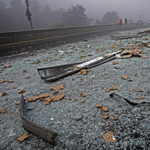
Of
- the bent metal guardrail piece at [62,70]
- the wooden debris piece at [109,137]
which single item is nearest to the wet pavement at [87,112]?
the wooden debris piece at [109,137]

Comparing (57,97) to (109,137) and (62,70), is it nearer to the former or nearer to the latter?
(109,137)

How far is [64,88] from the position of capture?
8.91 feet

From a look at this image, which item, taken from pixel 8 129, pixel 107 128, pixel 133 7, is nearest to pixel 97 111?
pixel 107 128

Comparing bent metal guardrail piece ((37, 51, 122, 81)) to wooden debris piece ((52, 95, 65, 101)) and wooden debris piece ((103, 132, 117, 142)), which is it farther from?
wooden debris piece ((103, 132, 117, 142))

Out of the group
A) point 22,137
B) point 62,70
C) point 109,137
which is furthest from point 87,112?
point 62,70

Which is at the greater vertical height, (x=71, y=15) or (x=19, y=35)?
(x=71, y=15)

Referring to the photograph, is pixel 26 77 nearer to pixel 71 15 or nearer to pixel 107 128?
pixel 107 128

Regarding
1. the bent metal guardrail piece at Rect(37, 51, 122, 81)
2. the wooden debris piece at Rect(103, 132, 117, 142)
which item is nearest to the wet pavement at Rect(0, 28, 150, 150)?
the wooden debris piece at Rect(103, 132, 117, 142)

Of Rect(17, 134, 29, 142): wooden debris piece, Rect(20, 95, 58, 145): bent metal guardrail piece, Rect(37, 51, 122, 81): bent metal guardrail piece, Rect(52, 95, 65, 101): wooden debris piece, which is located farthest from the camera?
Rect(37, 51, 122, 81): bent metal guardrail piece

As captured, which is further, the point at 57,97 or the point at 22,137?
the point at 57,97

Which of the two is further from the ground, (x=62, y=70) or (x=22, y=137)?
(x=62, y=70)

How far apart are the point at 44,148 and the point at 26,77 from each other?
241 cm

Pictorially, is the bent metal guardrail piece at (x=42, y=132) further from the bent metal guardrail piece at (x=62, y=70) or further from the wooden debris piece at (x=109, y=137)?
the bent metal guardrail piece at (x=62, y=70)

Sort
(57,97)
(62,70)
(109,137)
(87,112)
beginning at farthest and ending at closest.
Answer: (62,70), (57,97), (87,112), (109,137)
